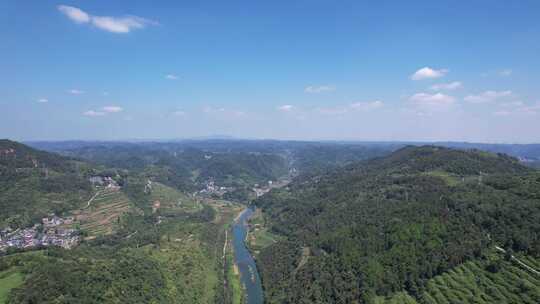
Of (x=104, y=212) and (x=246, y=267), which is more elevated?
(x=104, y=212)

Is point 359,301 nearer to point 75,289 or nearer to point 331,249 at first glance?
point 331,249

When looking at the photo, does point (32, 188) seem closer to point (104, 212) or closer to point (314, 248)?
point (104, 212)

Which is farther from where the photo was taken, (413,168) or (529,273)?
(413,168)

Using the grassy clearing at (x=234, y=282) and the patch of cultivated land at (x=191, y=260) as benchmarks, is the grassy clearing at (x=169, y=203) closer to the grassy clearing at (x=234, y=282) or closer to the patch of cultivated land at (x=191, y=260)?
the patch of cultivated land at (x=191, y=260)

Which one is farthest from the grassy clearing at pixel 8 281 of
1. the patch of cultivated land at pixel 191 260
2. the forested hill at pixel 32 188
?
the forested hill at pixel 32 188

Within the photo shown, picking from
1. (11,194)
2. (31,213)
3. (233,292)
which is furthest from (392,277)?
(11,194)

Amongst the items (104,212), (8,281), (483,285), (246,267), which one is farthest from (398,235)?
(104,212)
